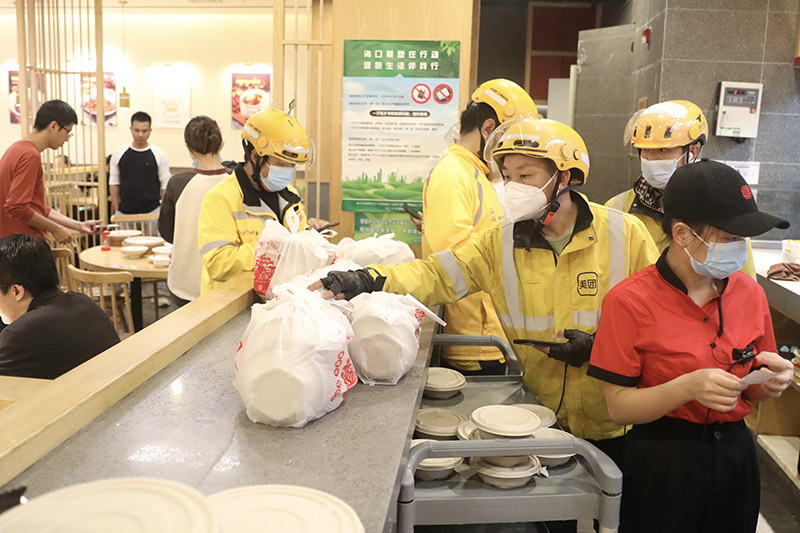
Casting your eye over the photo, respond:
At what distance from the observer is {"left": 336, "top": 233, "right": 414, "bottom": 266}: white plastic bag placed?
2.51 meters

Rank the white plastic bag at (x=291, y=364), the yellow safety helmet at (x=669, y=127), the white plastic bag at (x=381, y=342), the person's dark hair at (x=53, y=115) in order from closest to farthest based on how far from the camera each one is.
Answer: the white plastic bag at (x=291, y=364) → the white plastic bag at (x=381, y=342) → the yellow safety helmet at (x=669, y=127) → the person's dark hair at (x=53, y=115)

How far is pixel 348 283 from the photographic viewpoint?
211cm

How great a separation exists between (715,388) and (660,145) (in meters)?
1.63

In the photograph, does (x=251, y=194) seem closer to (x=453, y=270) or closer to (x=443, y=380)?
(x=453, y=270)

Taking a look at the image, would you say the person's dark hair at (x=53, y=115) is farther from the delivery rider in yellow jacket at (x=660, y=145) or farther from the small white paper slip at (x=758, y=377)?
the small white paper slip at (x=758, y=377)

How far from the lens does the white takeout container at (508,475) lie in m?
1.76

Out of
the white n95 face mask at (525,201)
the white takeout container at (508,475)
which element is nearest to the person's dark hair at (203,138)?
the white n95 face mask at (525,201)

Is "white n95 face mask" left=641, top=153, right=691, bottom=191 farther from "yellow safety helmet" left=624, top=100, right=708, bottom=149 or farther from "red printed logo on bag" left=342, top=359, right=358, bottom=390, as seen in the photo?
"red printed logo on bag" left=342, top=359, right=358, bottom=390

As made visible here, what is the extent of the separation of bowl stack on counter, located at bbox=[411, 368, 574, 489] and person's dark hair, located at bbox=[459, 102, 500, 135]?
1.48 metres

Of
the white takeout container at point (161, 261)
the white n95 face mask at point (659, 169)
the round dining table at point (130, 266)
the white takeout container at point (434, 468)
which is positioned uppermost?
the white n95 face mask at point (659, 169)

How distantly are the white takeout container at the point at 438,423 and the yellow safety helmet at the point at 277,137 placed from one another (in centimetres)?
126

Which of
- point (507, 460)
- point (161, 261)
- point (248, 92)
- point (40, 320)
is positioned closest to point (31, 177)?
point (161, 261)

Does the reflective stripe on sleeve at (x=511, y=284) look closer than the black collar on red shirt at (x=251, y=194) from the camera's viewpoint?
Yes

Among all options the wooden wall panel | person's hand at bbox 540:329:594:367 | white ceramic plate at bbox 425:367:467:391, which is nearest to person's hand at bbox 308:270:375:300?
white ceramic plate at bbox 425:367:467:391
